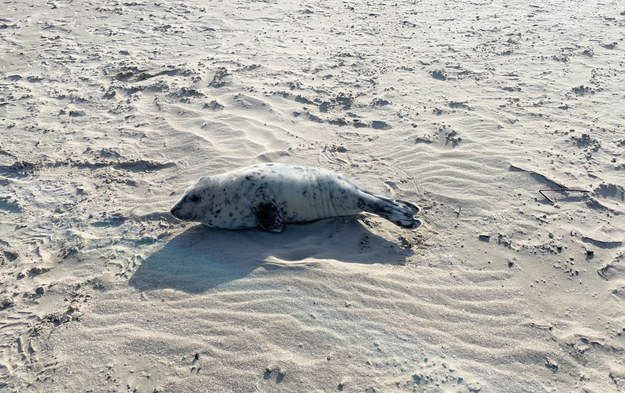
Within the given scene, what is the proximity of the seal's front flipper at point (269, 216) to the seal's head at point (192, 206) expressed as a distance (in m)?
0.43

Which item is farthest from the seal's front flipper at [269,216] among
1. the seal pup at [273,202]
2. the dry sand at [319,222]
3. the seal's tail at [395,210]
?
the seal's tail at [395,210]

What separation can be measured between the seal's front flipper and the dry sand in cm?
10

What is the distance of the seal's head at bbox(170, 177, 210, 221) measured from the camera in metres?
4.71

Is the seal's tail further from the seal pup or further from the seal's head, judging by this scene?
the seal's head

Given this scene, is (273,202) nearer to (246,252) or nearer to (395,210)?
(246,252)

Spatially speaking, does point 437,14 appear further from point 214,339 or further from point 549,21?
point 214,339

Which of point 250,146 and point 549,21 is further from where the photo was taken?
point 549,21

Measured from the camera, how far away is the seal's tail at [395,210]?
4.60 meters

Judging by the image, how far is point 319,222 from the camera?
189 inches

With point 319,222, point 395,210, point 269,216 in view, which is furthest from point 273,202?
point 395,210

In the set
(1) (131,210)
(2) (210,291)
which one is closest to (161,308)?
(2) (210,291)

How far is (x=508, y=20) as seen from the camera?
9711 mm

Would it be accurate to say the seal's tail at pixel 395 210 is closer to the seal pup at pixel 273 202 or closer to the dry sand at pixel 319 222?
the seal pup at pixel 273 202

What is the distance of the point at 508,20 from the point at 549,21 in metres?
0.64
